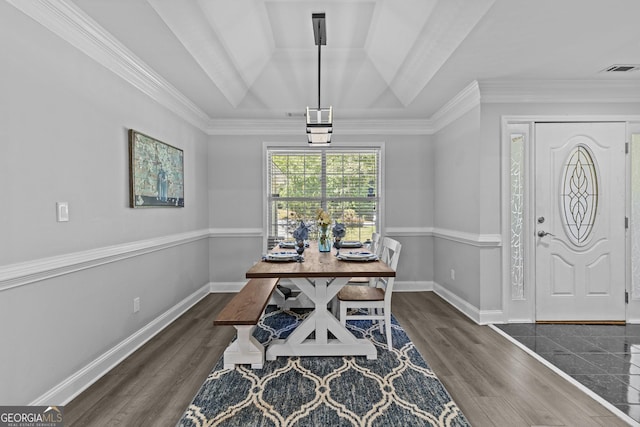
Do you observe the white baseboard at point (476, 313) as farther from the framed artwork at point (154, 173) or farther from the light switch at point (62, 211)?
the light switch at point (62, 211)

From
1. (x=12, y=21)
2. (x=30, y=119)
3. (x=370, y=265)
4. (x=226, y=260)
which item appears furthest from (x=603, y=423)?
(x=226, y=260)

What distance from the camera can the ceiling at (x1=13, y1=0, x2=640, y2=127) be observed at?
7.75ft

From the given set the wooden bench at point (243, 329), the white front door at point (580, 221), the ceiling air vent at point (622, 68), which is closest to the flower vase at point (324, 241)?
the wooden bench at point (243, 329)

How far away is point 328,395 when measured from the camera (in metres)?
2.21

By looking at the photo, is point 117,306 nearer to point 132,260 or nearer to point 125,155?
point 132,260

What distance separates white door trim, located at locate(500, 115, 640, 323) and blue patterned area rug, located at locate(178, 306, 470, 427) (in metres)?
1.50

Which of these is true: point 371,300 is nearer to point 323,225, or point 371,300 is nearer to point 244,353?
point 323,225

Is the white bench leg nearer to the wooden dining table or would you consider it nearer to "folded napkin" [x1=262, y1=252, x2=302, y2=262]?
the wooden dining table

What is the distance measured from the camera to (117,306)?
269 cm

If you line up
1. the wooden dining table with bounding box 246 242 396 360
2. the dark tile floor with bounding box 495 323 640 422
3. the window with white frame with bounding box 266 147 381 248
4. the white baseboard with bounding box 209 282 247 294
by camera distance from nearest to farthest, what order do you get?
the dark tile floor with bounding box 495 323 640 422
the wooden dining table with bounding box 246 242 396 360
the white baseboard with bounding box 209 282 247 294
the window with white frame with bounding box 266 147 381 248

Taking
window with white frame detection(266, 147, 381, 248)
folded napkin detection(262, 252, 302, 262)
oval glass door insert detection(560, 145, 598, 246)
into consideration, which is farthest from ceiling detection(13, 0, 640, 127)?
folded napkin detection(262, 252, 302, 262)

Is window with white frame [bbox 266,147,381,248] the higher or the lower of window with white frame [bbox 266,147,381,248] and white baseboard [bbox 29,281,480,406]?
the higher

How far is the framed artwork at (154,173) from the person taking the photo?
9.48 ft

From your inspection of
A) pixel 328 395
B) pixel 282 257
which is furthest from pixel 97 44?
pixel 328 395
